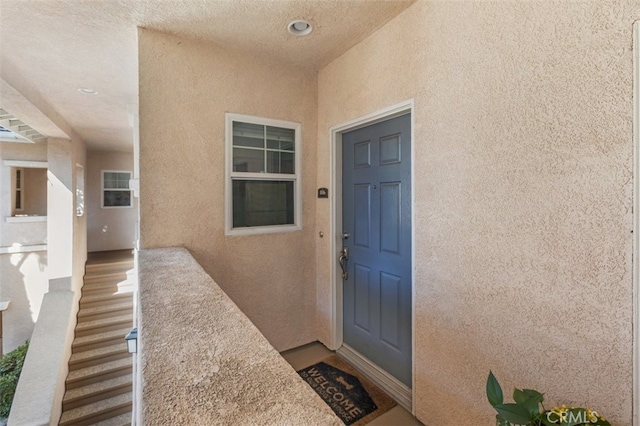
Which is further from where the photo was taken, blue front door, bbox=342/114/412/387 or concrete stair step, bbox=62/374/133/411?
concrete stair step, bbox=62/374/133/411

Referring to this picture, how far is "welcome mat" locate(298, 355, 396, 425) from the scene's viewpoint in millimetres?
1990

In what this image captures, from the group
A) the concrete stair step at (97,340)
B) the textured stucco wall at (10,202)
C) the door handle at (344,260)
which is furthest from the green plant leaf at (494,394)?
the textured stucco wall at (10,202)

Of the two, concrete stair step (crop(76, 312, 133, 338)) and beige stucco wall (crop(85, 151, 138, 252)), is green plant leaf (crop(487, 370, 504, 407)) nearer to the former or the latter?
concrete stair step (crop(76, 312, 133, 338))

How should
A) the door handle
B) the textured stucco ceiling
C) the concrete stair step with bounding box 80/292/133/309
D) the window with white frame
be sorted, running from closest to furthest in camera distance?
the textured stucco ceiling < the window with white frame < the door handle < the concrete stair step with bounding box 80/292/133/309

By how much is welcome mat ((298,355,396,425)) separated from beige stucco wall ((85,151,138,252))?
7.14 metres

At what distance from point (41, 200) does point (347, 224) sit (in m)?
8.44

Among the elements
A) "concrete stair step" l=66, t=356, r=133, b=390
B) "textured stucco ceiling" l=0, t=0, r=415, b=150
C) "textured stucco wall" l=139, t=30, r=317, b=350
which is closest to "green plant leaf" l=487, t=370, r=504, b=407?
"textured stucco wall" l=139, t=30, r=317, b=350

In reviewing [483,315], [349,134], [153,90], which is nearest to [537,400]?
[483,315]

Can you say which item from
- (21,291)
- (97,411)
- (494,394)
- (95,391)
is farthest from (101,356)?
(494,394)

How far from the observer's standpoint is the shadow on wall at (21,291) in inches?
229

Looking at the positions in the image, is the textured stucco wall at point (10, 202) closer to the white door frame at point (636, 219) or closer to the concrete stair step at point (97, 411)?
the concrete stair step at point (97, 411)

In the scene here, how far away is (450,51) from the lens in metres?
1.66

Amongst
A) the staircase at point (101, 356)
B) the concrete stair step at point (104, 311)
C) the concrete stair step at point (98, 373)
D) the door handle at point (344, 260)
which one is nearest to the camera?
the door handle at point (344, 260)

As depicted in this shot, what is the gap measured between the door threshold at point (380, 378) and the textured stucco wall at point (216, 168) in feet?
1.54
